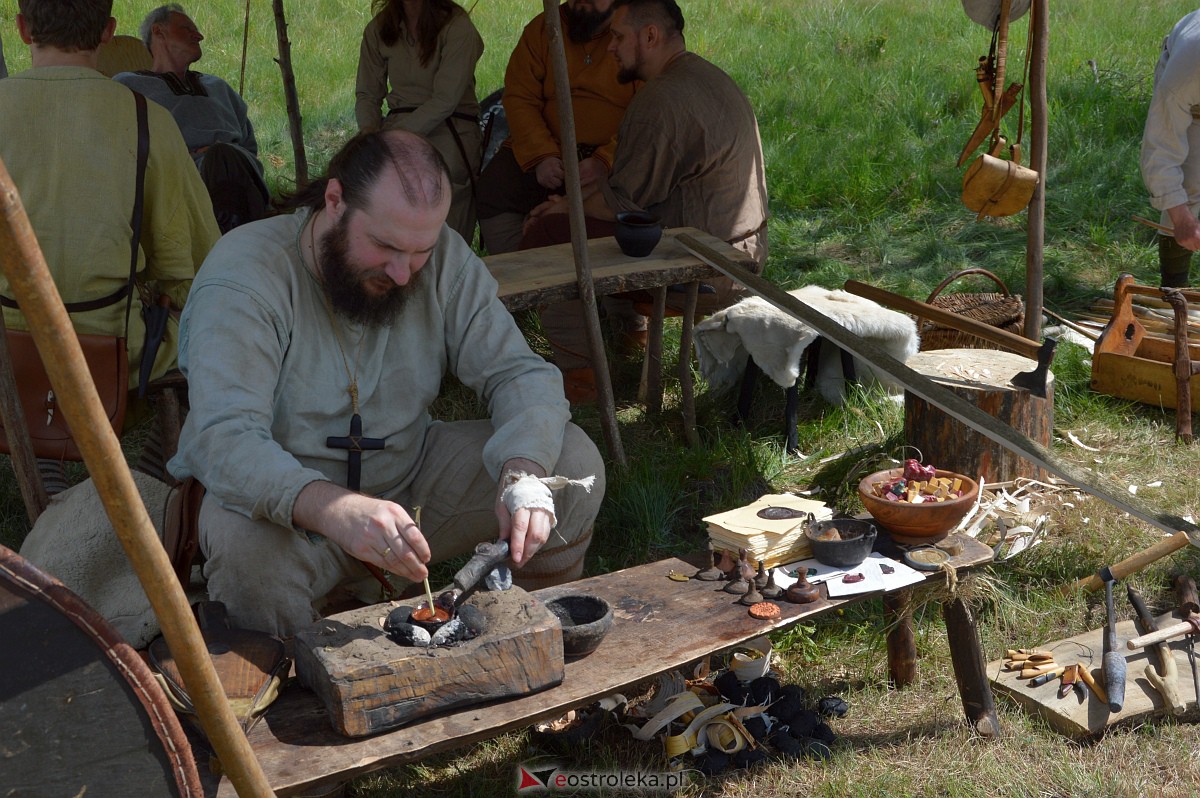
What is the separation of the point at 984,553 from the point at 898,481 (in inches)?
11.7

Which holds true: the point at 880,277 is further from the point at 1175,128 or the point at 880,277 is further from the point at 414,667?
the point at 414,667

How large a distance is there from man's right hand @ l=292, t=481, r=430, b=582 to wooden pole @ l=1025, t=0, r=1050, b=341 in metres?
3.35

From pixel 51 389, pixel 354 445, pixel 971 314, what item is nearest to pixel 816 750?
pixel 354 445

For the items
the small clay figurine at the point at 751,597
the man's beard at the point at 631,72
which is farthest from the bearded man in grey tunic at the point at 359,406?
the man's beard at the point at 631,72

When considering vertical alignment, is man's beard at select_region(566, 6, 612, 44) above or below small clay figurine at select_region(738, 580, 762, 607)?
above

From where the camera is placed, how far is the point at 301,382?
2.87 m

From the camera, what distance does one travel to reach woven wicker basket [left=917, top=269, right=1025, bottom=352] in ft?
16.7

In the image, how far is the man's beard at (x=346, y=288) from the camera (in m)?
2.83

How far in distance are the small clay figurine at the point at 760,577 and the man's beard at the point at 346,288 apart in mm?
1113

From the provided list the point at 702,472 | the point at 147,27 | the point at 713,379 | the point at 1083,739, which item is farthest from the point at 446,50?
the point at 1083,739

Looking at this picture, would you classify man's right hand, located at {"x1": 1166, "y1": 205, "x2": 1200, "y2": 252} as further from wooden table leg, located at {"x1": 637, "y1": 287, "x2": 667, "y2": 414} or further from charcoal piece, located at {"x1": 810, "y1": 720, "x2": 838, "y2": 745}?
charcoal piece, located at {"x1": 810, "y1": 720, "x2": 838, "y2": 745}

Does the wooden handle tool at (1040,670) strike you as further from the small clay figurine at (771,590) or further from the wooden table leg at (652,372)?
the wooden table leg at (652,372)

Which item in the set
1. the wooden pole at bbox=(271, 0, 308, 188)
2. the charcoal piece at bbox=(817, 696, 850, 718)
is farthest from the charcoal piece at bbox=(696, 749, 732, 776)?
the wooden pole at bbox=(271, 0, 308, 188)

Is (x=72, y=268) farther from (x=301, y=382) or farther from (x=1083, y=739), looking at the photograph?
(x=1083, y=739)
